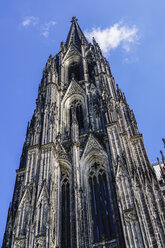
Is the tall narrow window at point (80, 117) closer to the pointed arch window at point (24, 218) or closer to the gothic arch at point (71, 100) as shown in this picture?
the gothic arch at point (71, 100)

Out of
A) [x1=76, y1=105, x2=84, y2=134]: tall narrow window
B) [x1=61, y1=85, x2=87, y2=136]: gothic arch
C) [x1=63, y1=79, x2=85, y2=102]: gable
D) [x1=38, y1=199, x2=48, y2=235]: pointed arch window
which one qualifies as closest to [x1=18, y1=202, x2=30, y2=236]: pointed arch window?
[x1=38, y1=199, x2=48, y2=235]: pointed arch window

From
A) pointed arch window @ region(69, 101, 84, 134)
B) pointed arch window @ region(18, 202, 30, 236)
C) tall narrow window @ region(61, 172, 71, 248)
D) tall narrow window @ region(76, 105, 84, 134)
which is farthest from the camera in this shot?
pointed arch window @ region(69, 101, 84, 134)

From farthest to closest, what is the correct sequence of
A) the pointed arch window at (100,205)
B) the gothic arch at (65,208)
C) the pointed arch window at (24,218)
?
the gothic arch at (65,208) < the pointed arch window at (100,205) < the pointed arch window at (24,218)

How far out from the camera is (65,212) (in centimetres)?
1898

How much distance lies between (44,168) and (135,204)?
22.2 feet

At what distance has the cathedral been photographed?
16031 mm

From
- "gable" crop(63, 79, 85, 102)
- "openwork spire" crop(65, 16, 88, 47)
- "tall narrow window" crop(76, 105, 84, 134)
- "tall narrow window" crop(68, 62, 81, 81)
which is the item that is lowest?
"tall narrow window" crop(76, 105, 84, 134)

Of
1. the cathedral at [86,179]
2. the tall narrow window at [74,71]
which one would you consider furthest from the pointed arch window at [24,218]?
the tall narrow window at [74,71]

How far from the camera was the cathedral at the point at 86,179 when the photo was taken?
16.0 m

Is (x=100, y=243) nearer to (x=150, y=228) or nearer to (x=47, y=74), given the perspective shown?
(x=150, y=228)

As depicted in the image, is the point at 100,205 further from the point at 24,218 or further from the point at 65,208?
the point at 24,218

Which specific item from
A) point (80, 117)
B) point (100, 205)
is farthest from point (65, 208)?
point (80, 117)

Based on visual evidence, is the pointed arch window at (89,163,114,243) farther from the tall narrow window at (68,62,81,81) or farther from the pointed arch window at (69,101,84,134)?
the tall narrow window at (68,62,81,81)

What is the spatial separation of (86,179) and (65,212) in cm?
249
